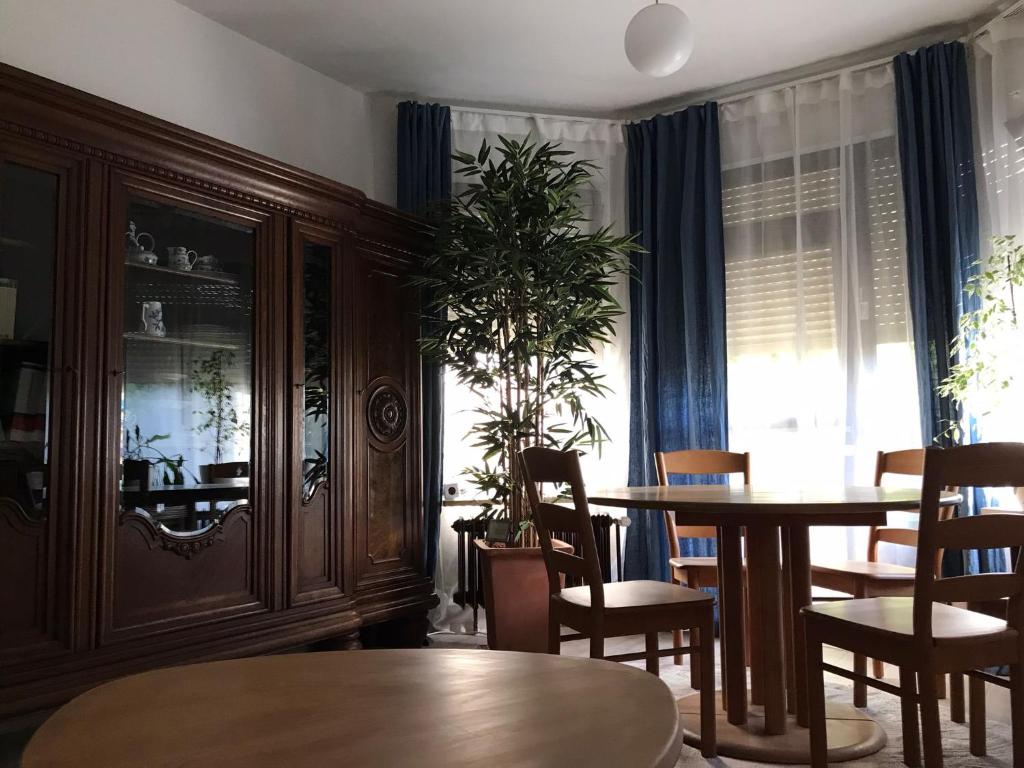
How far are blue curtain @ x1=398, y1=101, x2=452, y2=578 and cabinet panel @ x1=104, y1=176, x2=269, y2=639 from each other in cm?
124

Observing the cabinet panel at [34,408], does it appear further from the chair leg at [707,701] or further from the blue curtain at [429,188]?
the blue curtain at [429,188]

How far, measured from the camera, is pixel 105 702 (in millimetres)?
738

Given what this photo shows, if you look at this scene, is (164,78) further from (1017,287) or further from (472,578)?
(1017,287)

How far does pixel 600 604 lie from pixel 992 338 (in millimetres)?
2109

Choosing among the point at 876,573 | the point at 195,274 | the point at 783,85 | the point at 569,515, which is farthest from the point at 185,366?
the point at 783,85

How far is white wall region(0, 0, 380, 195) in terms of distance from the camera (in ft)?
9.87

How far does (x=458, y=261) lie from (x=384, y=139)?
110 cm

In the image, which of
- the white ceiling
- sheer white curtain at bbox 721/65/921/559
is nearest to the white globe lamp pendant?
the white ceiling

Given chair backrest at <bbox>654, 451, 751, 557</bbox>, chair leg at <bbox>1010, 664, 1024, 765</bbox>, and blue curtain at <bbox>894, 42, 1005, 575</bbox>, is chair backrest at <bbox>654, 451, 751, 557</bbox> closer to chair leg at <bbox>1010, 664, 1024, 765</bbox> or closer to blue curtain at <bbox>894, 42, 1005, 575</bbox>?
blue curtain at <bbox>894, 42, 1005, 575</bbox>

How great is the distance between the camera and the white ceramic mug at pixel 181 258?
9.00 ft

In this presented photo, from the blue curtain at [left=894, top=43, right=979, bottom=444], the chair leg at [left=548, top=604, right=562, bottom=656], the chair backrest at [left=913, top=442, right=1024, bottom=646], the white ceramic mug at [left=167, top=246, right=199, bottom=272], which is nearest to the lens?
the chair backrest at [left=913, top=442, right=1024, bottom=646]

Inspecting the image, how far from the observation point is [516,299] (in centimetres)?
366

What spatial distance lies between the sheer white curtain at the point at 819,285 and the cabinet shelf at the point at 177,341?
252 cm

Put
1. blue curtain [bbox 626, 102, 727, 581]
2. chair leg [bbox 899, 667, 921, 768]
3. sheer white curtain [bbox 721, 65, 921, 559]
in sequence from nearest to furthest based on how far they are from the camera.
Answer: chair leg [bbox 899, 667, 921, 768]
sheer white curtain [bbox 721, 65, 921, 559]
blue curtain [bbox 626, 102, 727, 581]
